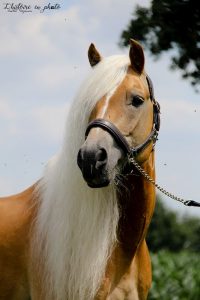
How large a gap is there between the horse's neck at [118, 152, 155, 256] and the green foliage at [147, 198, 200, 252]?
200 ft

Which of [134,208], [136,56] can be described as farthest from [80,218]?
[136,56]

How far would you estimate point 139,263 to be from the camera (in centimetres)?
464

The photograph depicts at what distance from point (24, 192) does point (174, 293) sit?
5821 millimetres

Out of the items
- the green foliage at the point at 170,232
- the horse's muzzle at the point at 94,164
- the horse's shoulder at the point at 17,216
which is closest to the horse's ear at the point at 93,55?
the horse's muzzle at the point at 94,164

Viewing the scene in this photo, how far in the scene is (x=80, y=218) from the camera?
4.38m

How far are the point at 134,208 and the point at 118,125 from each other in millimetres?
627

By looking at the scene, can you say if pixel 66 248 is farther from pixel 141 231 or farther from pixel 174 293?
pixel 174 293

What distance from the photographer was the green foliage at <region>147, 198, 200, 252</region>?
69812mm

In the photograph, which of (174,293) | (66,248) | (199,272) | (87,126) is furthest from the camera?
(199,272)

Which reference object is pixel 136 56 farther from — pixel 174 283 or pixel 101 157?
pixel 174 283

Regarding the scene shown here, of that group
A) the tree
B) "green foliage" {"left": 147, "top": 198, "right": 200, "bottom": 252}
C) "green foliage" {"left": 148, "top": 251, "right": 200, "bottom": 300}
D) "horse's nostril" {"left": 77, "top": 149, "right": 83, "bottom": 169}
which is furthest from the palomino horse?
"green foliage" {"left": 147, "top": 198, "right": 200, "bottom": 252}

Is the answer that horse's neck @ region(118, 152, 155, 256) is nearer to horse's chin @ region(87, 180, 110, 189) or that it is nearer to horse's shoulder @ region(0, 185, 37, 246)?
horse's chin @ region(87, 180, 110, 189)

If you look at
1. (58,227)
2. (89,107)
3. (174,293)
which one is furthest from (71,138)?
(174,293)

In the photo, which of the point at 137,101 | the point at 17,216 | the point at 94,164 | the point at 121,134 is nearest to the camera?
the point at 94,164
